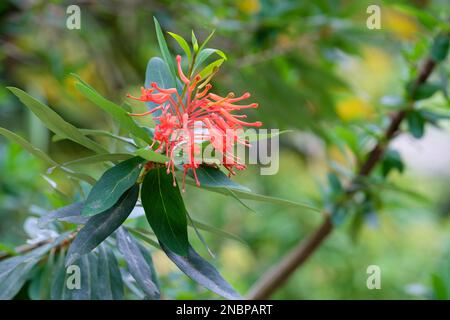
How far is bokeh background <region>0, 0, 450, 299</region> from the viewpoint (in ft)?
3.53

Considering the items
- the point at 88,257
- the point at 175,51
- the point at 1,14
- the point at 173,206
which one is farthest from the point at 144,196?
the point at 1,14

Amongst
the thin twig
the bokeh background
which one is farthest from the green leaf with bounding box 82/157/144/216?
the thin twig

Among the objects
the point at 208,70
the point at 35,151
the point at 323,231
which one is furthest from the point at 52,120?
the point at 323,231

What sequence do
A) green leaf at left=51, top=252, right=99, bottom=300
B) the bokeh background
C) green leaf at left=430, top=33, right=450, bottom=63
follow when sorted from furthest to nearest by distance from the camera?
the bokeh background
green leaf at left=430, top=33, right=450, bottom=63
green leaf at left=51, top=252, right=99, bottom=300

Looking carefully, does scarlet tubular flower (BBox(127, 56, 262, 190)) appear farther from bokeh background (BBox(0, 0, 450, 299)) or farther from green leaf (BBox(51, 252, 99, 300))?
bokeh background (BBox(0, 0, 450, 299))

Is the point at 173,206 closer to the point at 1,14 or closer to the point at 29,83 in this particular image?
the point at 1,14

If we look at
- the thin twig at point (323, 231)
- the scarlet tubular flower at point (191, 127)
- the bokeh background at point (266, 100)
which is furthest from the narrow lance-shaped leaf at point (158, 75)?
the thin twig at point (323, 231)

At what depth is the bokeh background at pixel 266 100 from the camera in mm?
1076

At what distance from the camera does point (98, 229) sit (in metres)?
0.48

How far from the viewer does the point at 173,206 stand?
49 cm

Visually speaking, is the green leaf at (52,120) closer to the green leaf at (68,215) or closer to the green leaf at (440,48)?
the green leaf at (68,215)

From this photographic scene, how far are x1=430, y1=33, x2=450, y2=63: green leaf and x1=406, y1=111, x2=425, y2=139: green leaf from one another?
98 millimetres

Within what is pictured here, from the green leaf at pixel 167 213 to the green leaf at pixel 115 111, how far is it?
42 millimetres

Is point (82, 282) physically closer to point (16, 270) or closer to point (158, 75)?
point (16, 270)
